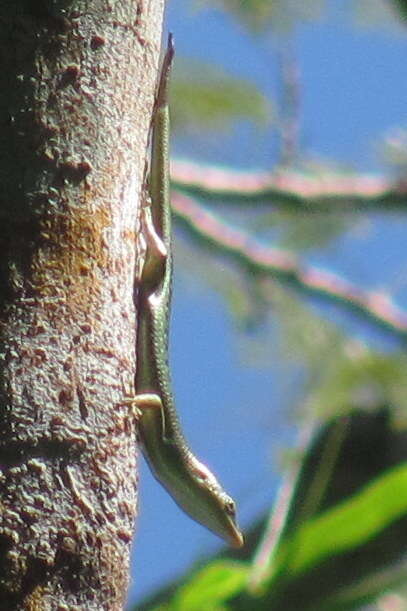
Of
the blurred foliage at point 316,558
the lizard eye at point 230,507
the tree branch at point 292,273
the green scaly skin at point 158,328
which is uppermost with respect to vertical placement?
the green scaly skin at point 158,328

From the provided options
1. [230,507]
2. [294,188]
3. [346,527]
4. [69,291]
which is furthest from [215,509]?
[294,188]

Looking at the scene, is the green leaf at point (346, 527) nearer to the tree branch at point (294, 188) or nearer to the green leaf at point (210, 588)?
the green leaf at point (210, 588)

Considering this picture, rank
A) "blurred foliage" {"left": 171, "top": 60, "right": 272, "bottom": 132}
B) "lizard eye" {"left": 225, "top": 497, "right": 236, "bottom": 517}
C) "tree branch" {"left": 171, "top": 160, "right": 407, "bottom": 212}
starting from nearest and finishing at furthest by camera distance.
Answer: "lizard eye" {"left": 225, "top": 497, "right": 236, "bottom": 517} < "tree branch" {"left": 171, "top": 160, "right": 407, "bottom": 212} < "blurred foliage" {"left": 171, "top": 60, "right": 272, "bottom": 132}

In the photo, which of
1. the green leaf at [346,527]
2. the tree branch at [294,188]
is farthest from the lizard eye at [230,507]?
the tree branch at [294,188]

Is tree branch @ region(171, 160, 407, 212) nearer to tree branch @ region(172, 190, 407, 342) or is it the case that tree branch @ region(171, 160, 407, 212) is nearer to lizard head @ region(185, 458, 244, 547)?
tree branch @ region(172, 190, 407, 342)

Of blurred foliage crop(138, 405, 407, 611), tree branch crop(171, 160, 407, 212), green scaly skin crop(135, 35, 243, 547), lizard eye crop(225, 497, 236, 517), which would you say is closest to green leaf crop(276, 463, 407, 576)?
blurred foliage crop(138, 405, 407, 611)

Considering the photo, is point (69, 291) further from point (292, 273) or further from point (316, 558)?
point (292, 273)
